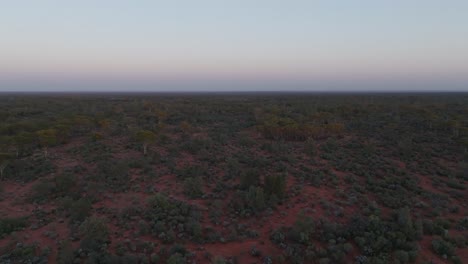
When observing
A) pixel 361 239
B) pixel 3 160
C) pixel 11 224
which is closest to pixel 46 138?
pixel 3 160

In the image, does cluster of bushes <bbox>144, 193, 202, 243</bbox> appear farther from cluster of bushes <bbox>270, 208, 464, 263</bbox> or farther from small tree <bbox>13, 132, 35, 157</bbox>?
small tree <bbox>13, 132, 35, 157</bbox>

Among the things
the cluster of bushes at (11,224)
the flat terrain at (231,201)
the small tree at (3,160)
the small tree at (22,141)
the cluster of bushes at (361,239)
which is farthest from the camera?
the small tree at (22,141)

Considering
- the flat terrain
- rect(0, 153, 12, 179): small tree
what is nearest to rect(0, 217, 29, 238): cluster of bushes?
the flat terrain

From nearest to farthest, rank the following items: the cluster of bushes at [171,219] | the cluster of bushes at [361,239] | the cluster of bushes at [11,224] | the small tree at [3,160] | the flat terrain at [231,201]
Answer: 1. the cluster of bushes at [361,239]
2. the flat terrain at [231,201]
3. the cluster of bushes at [171,219]
4. the cluster of bushes at [11,224]
5. the small tree at [3,160]

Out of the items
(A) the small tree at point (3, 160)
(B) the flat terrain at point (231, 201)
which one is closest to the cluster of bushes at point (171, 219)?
(B) the flat terrain at point (231, 201)

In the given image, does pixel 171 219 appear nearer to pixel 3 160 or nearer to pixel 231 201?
pixel 231 201

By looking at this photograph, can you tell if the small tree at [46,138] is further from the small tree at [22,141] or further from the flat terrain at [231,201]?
the small tree at [22,141]
